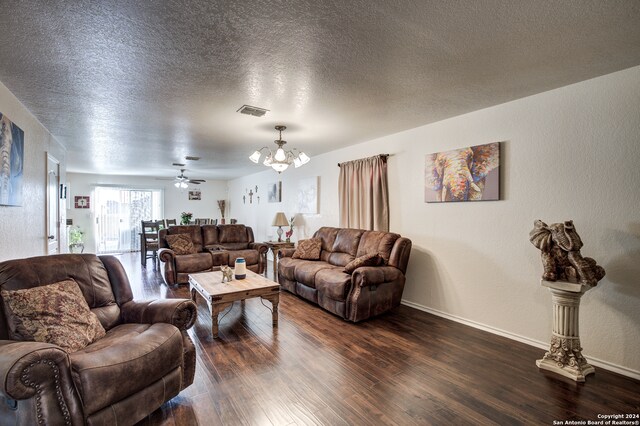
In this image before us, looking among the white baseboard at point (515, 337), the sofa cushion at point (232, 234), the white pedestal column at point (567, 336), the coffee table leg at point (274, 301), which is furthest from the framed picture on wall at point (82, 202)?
the white pedestal column at point (567, 336)

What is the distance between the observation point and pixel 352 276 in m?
3.52

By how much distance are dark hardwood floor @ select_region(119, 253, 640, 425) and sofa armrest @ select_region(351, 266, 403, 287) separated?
49cm

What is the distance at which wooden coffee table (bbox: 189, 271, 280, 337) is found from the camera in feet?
9.98

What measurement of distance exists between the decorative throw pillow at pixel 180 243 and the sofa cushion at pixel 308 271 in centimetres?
246

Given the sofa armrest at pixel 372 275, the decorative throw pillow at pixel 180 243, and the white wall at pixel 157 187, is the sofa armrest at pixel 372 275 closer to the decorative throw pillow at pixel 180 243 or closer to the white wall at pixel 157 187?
the decorative throw pillow at pixel 180 243

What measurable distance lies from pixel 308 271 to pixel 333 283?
0.61 metres

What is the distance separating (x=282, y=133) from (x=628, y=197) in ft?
11.9

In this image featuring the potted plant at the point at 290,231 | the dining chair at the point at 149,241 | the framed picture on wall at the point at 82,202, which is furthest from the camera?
the framed picture on wall at the point at 82,202

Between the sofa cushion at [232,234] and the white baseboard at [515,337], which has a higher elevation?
the sofa cushion at [232,234]

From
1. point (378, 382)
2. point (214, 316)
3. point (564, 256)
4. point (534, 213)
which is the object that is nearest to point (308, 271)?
point (214, 316)

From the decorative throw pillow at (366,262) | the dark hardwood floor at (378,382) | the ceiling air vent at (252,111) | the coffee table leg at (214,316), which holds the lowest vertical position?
the dark hardwood floor at (378,382)

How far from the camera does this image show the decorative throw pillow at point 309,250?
Answer: 15.7ft

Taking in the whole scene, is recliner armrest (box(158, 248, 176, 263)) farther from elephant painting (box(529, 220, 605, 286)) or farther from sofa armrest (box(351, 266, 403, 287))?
elephant painting (box(529, 220, 605, 286))

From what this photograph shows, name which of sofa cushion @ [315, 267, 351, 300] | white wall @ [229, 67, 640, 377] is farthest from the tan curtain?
sofa cushion @ [315, 267, 351, 300]
